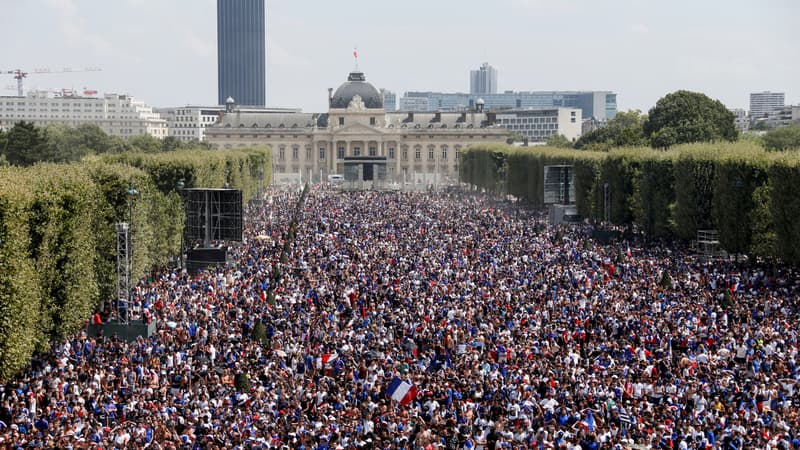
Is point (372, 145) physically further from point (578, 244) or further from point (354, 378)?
point (354, 378)

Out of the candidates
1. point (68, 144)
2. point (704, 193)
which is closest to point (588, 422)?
point (704, 193)

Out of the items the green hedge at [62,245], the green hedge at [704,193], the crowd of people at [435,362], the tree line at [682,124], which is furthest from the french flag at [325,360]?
the tree line at [682,124]

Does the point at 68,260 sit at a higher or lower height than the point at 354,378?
higher

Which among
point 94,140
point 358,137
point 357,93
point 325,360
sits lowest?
point 325,360

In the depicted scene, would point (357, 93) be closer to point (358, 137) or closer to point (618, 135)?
point (358, 137)

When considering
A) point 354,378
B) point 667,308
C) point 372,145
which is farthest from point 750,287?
point 372,145
